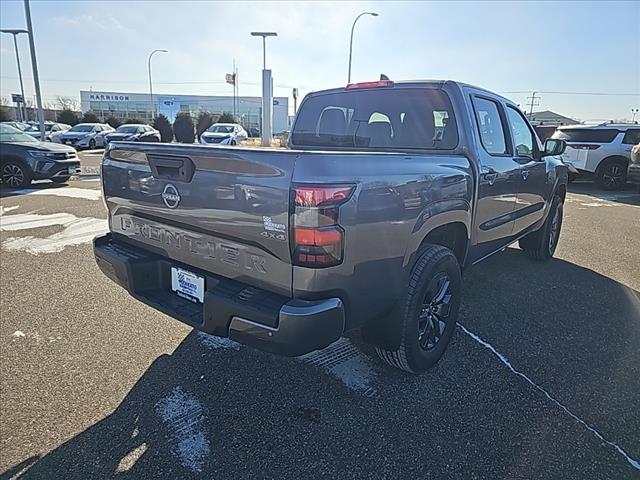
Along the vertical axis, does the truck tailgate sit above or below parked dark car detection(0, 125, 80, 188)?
above

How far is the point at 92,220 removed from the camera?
23.2 ft

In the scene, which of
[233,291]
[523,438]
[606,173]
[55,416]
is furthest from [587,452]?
[606,173]

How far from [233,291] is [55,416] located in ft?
4.18

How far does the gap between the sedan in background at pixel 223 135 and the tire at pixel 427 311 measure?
58.5ft

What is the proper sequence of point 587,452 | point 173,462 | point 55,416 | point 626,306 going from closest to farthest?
point 173,462 → point 587,452 → point 55,416 → point 626,306

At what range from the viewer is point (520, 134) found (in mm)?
4484

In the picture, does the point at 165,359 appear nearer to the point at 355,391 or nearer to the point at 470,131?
the point at 355,391

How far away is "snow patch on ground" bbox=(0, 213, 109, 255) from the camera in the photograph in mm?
5590

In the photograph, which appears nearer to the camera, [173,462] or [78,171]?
[173,462]

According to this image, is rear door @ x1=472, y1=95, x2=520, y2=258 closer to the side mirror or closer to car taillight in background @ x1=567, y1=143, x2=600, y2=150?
the side mirror

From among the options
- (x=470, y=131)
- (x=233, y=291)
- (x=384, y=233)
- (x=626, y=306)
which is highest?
(x=470, y=131)

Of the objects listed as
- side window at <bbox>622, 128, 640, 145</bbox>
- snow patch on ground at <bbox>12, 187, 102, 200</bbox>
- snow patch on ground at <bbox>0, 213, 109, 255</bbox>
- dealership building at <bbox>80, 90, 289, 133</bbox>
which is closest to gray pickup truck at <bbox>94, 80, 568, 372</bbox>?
snow patch on ground at <bbox>0, 213, 109, 255</bbox>

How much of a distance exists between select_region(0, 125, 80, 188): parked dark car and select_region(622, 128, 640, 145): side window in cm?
1468

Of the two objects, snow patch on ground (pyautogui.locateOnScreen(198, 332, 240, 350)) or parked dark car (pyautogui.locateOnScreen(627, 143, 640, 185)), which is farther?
parked dark car (pyautogui.locateOnScreen(627, 143, 640, 185))
